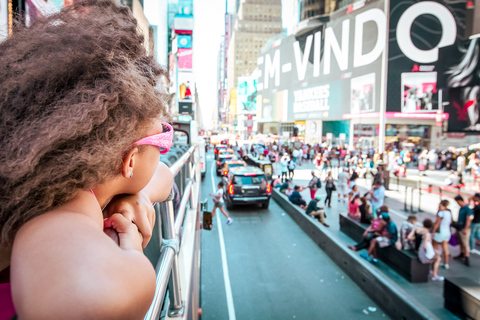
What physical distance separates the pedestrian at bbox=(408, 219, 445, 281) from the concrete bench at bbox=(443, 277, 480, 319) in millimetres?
979

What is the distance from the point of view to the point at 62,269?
0.62 meters

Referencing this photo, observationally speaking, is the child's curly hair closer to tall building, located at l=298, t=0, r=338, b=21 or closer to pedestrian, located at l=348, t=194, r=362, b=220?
pedestrian, located at l=348, t=194, r=362, b=220

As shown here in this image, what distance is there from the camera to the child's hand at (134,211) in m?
1.08

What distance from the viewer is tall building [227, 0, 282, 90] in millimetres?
160250

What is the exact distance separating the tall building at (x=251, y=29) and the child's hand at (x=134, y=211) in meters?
162

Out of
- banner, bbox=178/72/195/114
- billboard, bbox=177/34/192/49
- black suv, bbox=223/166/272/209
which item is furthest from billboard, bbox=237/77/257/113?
black suv, bbox=223/166/272/209

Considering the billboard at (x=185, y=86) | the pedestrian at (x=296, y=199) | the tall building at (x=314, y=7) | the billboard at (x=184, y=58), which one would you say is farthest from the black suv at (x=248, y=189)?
the tall building at (x=314, y=7)

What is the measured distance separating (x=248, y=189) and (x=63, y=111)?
13.4 metres

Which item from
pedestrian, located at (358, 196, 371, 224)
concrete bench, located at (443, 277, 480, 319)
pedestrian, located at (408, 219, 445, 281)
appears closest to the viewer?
concrete bench, located at (443, 277, 480, 319)

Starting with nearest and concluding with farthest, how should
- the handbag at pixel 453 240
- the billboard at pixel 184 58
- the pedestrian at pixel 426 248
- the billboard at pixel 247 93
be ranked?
the pedestrian at pixel 426 248 < the handbag at pixel 453 240 < the billboard at pixel 184 58 < the billboard at pixel 247 93

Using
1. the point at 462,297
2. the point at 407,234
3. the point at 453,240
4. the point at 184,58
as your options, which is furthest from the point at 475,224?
the point at 184,58

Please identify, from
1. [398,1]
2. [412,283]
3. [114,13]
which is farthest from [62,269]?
[398,1]

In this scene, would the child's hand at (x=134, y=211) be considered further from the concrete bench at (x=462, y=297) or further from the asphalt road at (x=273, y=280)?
the concrete bench at (x=462, y=297)

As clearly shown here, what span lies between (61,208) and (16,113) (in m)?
0.26
